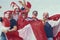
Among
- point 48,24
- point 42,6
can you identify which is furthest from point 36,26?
point 42,6

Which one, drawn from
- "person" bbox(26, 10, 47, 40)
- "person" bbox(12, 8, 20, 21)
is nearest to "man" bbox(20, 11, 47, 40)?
"person" bbox(26, 10, 47, 40)

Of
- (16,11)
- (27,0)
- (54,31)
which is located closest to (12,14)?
(16,11)

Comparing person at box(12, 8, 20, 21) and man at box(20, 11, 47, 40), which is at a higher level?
person at box(12, 8, 20, 21)

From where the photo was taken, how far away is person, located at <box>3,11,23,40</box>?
6.22 ft

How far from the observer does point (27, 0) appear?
1.97m

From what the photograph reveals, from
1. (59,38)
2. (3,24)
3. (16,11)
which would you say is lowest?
(59,38)

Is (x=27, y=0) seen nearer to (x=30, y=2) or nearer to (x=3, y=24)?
(x=30, y=2)

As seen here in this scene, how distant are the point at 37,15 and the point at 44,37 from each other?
0.25 metres

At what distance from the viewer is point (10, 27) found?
6.28 ft

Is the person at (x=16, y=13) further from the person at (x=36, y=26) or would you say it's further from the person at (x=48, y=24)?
the person at (x=48, y=24)

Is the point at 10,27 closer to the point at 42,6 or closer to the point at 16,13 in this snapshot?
the point at 16,13

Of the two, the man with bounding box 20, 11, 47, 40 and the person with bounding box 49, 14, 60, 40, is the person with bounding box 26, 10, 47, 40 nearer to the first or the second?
the man with bounding box 20, 11, 47, 40

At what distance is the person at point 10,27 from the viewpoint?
1896mm

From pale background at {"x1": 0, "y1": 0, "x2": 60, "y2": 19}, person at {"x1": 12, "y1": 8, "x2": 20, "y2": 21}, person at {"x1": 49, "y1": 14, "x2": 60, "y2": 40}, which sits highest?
pale background at {"x1": 0, "y1": 0, "x2": 60, "y2": 19}
